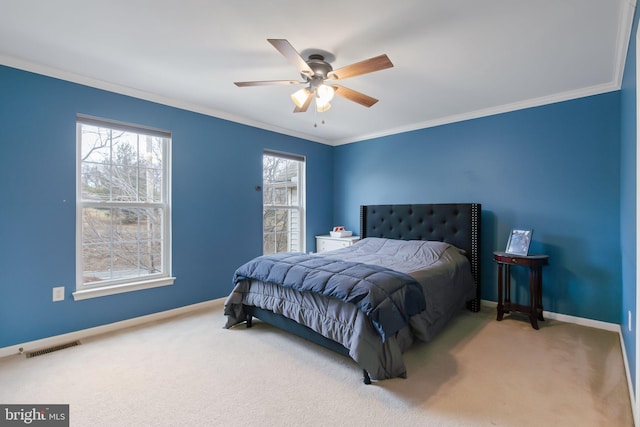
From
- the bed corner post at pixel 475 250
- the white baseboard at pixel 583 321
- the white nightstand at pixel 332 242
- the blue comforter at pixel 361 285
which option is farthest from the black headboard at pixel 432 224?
the blue comforter at pixel 361 285

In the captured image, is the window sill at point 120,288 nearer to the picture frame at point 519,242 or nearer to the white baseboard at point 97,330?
the white baseboard at point 97,330

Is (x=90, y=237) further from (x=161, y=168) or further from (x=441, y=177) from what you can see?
(x=441, y=177)

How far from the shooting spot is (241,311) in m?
3.00

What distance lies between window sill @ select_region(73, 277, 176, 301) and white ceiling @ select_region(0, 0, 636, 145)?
6.41 feet

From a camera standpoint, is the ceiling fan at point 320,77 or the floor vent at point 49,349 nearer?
the ceiling fan at point 320,77

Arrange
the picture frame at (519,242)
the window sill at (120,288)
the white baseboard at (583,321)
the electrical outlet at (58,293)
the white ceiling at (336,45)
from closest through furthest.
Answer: the white ceiling at (336,45), the electrical outlet at (58,293), the window sill at (120,288), the white baseboard at (583,321), the picture frame at (519,242)

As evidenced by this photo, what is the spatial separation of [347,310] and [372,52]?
6.48 ft

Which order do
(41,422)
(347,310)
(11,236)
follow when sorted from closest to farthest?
(41,422)
(347,310)
(11,236)

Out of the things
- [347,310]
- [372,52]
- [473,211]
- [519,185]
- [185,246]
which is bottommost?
[347,310]

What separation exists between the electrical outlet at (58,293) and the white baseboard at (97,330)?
0.33 metres

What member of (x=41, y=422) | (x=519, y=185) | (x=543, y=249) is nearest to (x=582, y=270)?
(x=543, y=249)

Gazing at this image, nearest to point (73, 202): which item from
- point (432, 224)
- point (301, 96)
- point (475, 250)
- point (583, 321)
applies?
point (301, 96)

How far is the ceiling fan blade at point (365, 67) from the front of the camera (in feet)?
6.37

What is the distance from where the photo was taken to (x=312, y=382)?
2066 mm
